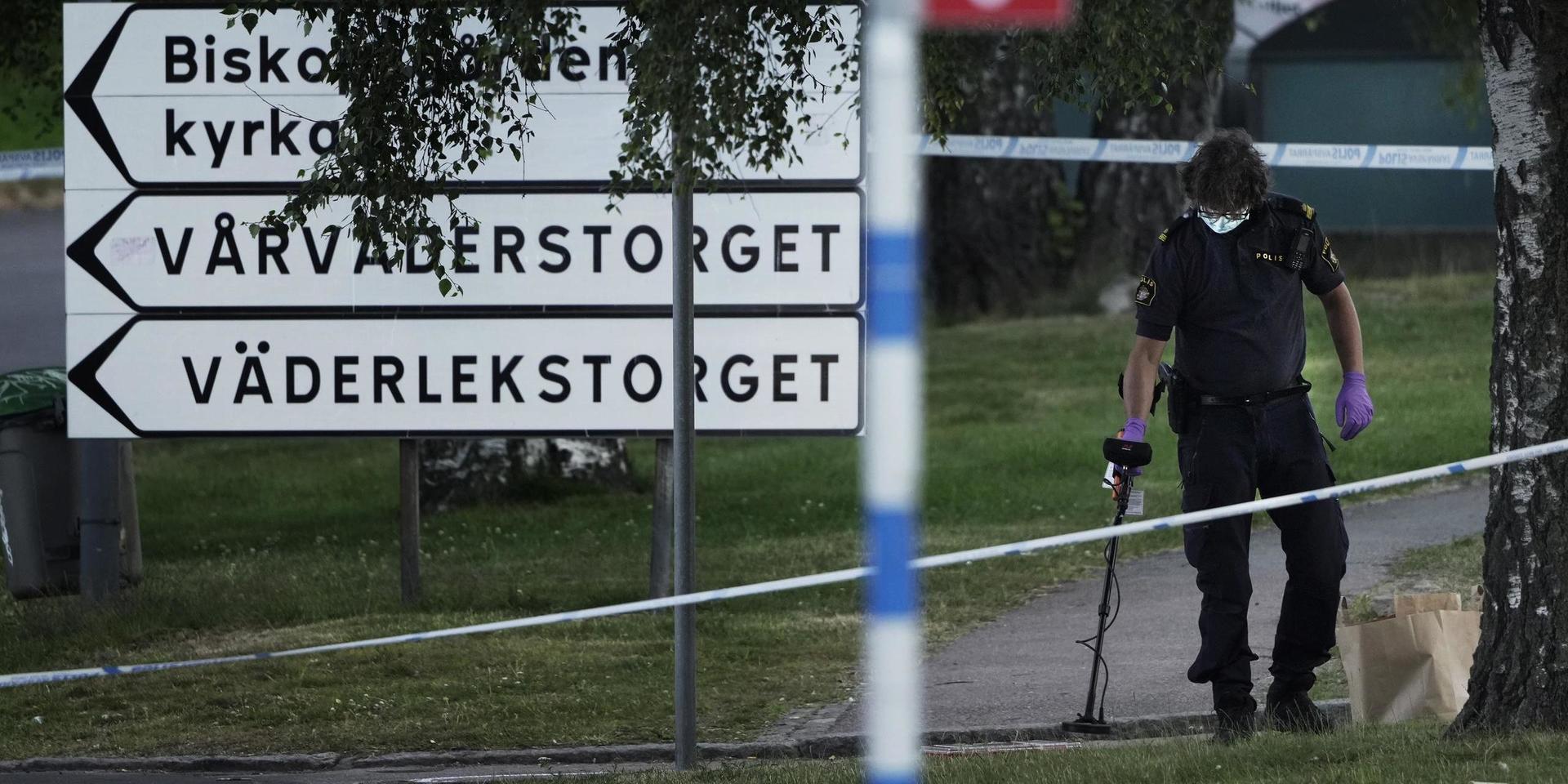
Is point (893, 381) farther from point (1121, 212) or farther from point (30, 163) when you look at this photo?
point (1121, 212)

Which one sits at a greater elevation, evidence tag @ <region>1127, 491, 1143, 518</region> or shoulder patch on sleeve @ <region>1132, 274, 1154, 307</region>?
shoulder patch on sleeve @ <region>1132, 274, 1154, 307</region>

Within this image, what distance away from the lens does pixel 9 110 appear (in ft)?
51.2

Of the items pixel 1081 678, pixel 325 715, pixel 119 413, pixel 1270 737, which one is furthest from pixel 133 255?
pixel 1270 737

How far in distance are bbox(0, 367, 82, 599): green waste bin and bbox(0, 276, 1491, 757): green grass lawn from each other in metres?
0.29

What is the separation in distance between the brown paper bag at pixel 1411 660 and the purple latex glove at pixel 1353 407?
58cm

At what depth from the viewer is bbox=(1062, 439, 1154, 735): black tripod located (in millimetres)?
6227

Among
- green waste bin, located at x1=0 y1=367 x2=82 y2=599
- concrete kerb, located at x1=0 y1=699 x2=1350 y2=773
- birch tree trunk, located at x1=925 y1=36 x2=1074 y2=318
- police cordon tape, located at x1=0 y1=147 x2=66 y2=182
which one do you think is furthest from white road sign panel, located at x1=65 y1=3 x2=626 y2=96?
birch tree trunk, located at x1=925 y1=36 x2=1074 y2=318

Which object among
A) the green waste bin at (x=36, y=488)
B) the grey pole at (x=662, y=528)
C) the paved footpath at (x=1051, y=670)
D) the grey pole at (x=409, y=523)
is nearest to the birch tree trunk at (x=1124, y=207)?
the paved footpath at (x=1051, y=670)

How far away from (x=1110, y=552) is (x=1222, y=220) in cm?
117

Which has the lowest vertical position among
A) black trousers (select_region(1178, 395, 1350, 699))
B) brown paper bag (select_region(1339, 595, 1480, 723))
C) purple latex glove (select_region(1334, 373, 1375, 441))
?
brown paper bag (select_region(1339, 595, 1480, 723))

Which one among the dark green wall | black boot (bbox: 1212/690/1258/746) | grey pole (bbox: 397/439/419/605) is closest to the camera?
black boot (bbox: 1212/690/1258/746)

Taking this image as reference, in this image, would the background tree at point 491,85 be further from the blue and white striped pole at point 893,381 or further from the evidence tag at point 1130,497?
the blue and white striped pole at point 893,381

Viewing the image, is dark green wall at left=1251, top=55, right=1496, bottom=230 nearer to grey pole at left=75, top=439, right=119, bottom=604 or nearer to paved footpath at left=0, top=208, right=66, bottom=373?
paved footpath at left=0, top=208, right=66, bottom=373

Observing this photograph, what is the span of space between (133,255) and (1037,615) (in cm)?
476
